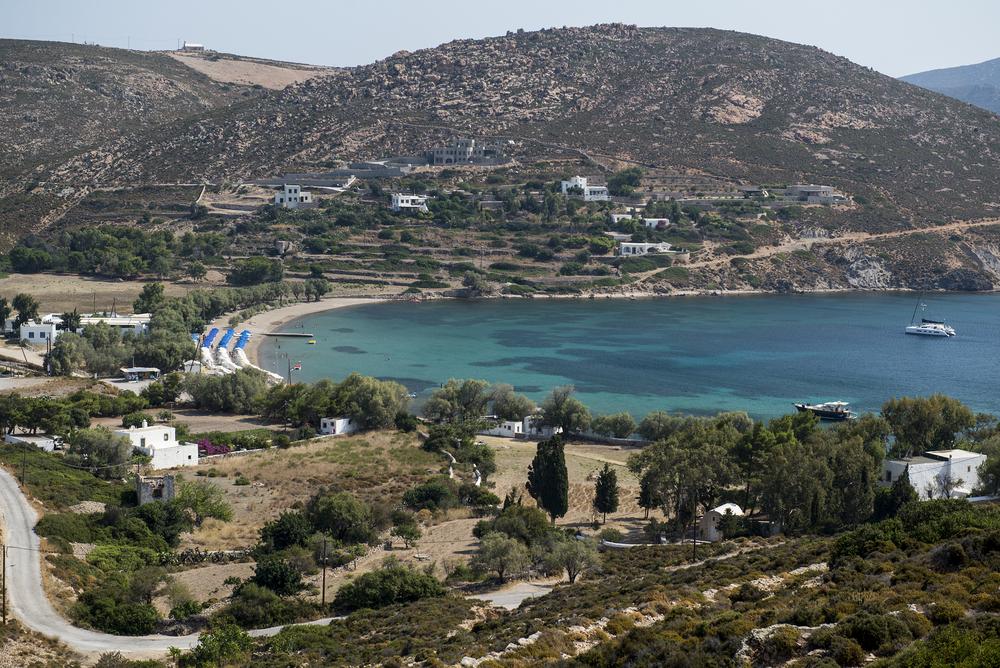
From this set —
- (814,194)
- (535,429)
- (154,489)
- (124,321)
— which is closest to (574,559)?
(154,489)

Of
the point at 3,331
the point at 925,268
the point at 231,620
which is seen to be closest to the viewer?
the point at 231,620

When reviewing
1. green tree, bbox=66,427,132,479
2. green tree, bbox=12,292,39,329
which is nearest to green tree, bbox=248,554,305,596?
green tree, bbox=66,427,132,479

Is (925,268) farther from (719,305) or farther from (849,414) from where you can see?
(849,414)

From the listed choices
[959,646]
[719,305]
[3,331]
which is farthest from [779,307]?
[959,646]

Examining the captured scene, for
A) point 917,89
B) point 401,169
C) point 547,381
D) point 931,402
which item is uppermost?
point 917,89

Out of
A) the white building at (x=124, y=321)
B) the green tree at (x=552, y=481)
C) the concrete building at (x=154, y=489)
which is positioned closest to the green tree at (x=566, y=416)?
the green tree at (x=552, y=481)

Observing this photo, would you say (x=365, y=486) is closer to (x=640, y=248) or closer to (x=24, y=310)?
(x=24, y=310)
